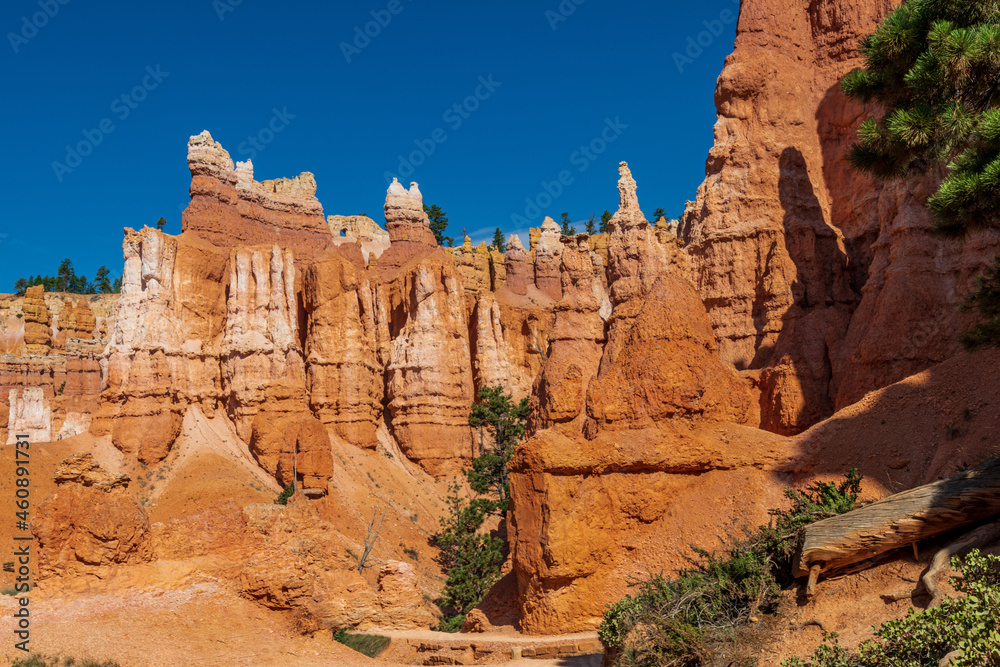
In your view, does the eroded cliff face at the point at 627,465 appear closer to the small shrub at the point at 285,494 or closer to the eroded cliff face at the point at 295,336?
the small shrub at the point at 285,494

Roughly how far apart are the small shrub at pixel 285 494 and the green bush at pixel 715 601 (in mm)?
30122

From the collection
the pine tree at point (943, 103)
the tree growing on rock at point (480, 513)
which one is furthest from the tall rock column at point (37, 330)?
the pine tree at point (943, 103)

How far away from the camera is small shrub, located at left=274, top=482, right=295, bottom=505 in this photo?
1630 inches

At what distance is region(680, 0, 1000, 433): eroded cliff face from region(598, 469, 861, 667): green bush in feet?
52.8

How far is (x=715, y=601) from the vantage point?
12578 millimetres

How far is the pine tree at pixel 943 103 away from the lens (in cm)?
1289

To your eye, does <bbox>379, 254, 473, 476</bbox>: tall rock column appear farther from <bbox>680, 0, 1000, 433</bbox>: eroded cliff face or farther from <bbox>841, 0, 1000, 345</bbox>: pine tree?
<bbox>841, 0, 1000, 345</bbox>: pine tree

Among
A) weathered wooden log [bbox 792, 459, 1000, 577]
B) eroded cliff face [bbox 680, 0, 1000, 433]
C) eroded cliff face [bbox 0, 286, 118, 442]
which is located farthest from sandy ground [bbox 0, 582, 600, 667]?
eroded cliff face [bbox 0, 286, 118, 442]

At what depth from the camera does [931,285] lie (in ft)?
91.5

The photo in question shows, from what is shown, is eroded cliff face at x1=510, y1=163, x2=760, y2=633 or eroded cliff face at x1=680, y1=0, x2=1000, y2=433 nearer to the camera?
eroded cliff face at x1=510, y1=163, x2=760, y2=633

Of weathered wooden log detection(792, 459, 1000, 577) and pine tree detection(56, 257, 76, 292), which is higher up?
pine tree detection(56, 257, 76, 292)

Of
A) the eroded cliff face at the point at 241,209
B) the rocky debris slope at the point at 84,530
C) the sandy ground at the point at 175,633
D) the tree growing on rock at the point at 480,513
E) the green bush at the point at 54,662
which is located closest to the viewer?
the green bush at the point at 54,662

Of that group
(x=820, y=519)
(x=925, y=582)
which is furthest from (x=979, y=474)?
(x=820, y=519)

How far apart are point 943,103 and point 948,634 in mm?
8577
